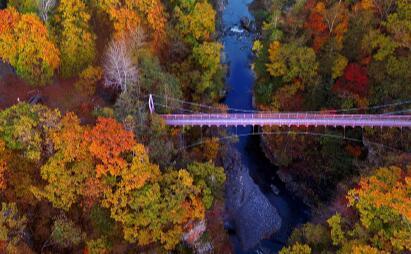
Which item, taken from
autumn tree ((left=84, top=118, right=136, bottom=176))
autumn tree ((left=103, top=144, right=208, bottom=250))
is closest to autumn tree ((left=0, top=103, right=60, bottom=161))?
autumn tree ((left=84, top=118, right=136, bottom=176))

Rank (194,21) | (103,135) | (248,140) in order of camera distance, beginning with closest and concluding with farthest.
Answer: (103,135), (194,21), (248,140)

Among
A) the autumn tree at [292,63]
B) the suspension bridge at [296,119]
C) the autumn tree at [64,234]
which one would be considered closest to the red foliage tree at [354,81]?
the autumn tree at [292,63]

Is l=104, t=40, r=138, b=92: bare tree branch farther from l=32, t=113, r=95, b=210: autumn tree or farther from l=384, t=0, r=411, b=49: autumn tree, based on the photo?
l=384, t=0, r=411, b=49: autumn tree

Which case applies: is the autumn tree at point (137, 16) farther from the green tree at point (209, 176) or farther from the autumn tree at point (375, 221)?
the autumn tree at point (375, 221)

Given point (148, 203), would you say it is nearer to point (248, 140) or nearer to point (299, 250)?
point (299, 250)

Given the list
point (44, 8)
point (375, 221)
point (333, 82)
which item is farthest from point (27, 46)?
point (375, 221)

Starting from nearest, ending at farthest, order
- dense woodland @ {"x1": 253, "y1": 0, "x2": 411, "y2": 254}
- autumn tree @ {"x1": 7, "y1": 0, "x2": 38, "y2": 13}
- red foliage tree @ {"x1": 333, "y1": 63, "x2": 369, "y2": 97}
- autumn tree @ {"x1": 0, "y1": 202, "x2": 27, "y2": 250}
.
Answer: autumn tree @ {"x1": 0, "y1": 202, "x2": 27, "y2": 250}, autumn tree @ {"x1": 7, "y1": 0, "x2": 38, "y2": 13}, dense woodland @ {"x1": 253, "y1": 0, "x2": 411, "y2": 254}, red foliage tree @ {"x1": 333, "y1": 63, "x2": 369, "y2": 97}
